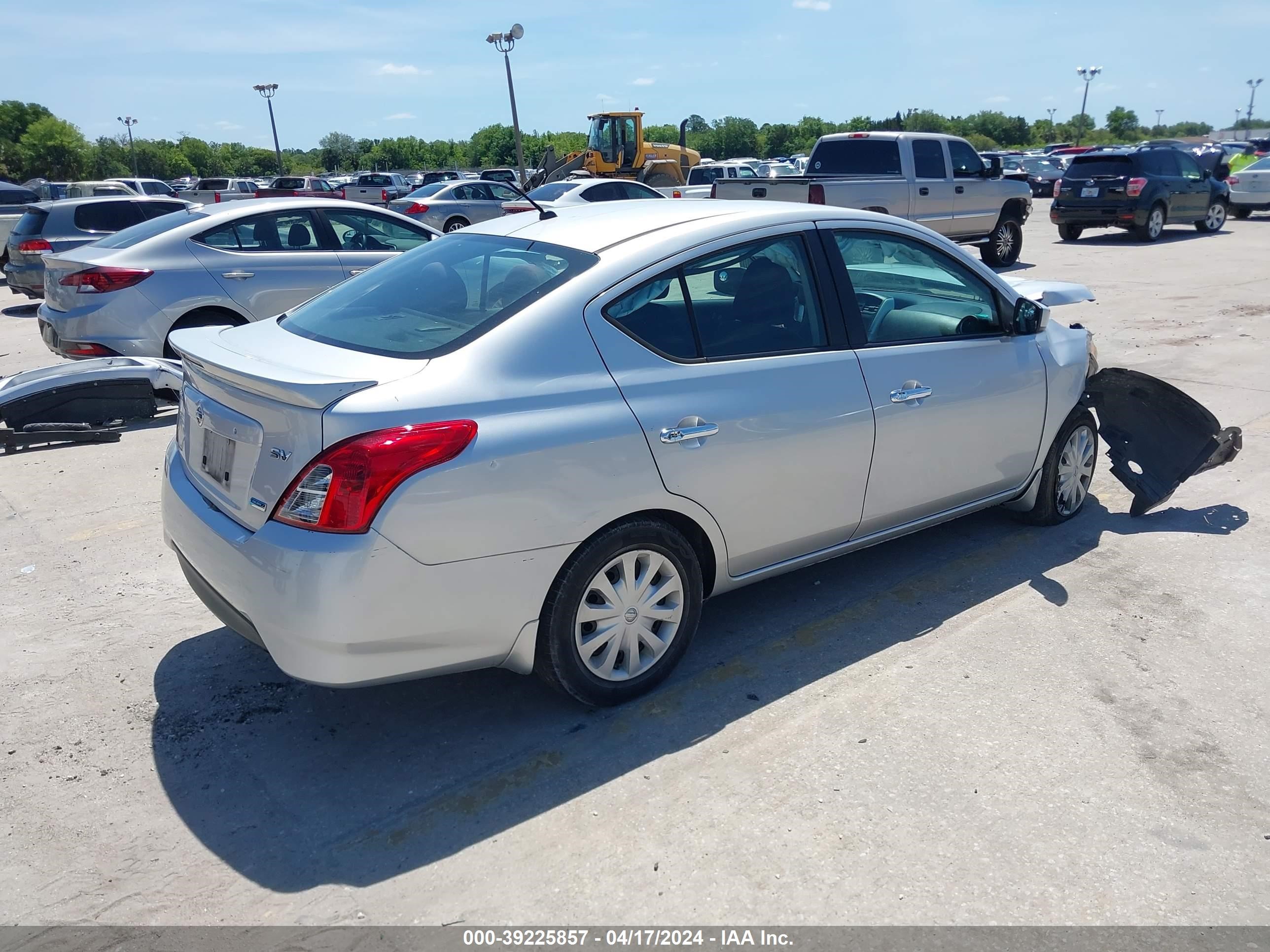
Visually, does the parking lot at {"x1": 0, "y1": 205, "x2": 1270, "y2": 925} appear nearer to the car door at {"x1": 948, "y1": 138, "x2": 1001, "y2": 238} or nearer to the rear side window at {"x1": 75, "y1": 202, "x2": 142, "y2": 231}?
the rear side window at {"x1": 75, "y1": 202, "x2": 142, "y2": 231}

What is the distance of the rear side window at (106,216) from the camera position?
1438 centimetres

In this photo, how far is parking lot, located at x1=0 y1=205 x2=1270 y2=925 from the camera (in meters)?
2.79

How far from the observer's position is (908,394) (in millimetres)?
4254

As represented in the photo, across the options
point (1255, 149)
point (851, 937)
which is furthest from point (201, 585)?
point (1255, 149)

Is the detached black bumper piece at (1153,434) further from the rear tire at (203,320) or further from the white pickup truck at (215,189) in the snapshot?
the white pickup truck at (215,189)

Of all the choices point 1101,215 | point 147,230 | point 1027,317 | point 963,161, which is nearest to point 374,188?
point 1101,215

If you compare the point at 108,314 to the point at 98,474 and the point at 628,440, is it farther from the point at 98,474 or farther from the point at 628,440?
the point at 628,440

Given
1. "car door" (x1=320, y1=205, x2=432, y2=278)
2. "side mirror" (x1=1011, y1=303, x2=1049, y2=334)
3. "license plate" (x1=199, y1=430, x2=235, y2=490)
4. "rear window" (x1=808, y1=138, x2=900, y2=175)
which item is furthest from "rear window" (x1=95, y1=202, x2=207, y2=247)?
"rear window" (x1=808, y1=138, x2=900, y2=175)

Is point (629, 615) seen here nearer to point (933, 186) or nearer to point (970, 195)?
point (933, 186)

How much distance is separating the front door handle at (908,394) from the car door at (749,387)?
0.59ft

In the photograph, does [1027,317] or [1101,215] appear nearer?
[1027,317]

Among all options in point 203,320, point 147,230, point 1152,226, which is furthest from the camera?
point 1152,226

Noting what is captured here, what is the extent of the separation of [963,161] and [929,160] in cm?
81

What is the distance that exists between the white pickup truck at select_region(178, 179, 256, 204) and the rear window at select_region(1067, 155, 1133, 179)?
2581 cm
